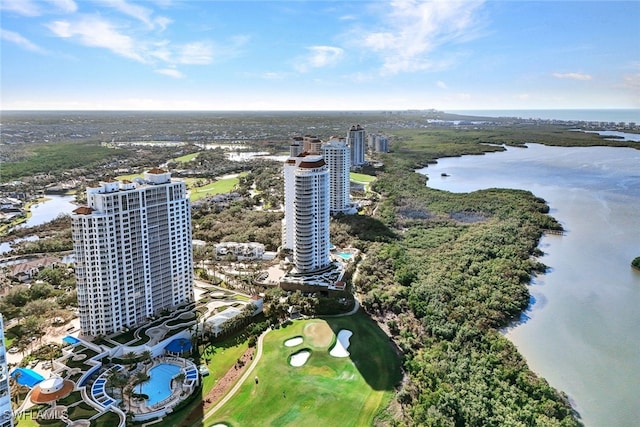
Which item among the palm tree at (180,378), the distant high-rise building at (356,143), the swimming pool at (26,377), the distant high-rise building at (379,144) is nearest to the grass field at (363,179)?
the distant high-rise building at (356,143)

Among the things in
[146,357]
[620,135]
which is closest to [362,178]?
[146,357]

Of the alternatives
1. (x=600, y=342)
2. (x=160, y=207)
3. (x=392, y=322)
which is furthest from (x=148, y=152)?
(x=600, y=342)

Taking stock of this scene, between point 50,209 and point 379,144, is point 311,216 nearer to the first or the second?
point 50,209

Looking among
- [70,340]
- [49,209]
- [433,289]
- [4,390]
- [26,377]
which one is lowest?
[26,377]

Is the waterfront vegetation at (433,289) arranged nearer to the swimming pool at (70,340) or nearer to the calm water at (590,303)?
the calm water at (590,303)

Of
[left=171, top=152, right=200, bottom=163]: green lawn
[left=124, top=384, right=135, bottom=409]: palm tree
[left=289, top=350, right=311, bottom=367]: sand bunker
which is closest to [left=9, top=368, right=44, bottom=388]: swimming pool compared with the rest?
[left=124, top=384, right=135, bottom=409]: palm tree

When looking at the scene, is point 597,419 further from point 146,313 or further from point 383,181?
point 383,181
